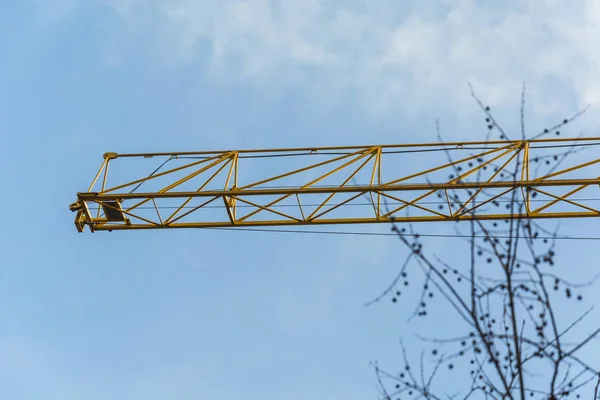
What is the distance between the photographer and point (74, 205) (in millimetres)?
21312

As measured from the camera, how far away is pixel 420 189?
2030 cm

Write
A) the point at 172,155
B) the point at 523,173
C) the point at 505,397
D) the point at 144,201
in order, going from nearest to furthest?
the point at 505,397, the point at 523,173, the point at 144,201, the point at 172,155

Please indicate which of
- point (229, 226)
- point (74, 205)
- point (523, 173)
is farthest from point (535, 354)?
point (74, 205)

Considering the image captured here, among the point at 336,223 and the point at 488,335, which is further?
the point at 336,223

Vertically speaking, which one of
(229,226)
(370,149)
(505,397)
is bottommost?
(505,397)

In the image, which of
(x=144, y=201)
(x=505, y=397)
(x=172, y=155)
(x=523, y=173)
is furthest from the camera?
(x=172, y=155)

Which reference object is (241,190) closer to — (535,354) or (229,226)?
(229,226)

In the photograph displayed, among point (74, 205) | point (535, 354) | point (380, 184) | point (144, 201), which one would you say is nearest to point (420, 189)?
point (380, 184)

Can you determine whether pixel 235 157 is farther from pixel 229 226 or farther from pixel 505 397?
pixel 505 397

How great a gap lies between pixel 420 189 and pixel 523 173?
2184mm

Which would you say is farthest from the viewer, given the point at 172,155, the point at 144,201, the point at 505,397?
the point at 172,155

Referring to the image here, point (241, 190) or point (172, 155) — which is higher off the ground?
point (172, 155)

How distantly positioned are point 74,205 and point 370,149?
6.80 metres

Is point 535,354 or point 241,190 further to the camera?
point 241,190
